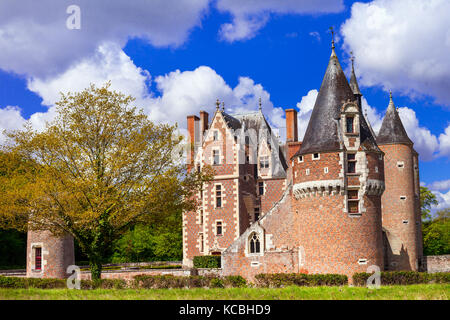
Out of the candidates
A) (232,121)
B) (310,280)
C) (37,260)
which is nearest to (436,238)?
(232,121)

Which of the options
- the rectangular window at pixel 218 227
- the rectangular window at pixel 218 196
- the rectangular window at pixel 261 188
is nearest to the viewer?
the rectangular window at pixel 218 227

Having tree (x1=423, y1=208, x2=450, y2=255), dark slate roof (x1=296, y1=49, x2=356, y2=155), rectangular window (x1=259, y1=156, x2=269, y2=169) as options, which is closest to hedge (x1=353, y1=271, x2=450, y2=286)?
dark slate roof (x1=296, y1=49, x2=356, y2=155)

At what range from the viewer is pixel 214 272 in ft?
109

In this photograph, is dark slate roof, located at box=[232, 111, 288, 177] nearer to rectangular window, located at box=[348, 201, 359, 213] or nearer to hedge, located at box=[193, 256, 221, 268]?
hedge, located at box=[193, 256, 221, 268]

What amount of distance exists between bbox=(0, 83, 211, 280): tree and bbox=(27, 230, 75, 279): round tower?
623 cm

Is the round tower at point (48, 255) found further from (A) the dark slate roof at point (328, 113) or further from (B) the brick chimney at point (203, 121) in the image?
(B) the brick chimney at point (203, 121)

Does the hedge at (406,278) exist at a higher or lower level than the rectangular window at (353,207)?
lower

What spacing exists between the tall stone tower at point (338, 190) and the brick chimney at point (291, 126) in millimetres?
16186

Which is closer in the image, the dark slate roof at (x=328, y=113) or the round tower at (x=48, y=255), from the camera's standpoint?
the dark slate roof at (x=328, y=113)

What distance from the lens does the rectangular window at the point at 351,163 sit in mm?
28734

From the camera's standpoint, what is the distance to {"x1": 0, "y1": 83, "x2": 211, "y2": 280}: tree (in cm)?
2152

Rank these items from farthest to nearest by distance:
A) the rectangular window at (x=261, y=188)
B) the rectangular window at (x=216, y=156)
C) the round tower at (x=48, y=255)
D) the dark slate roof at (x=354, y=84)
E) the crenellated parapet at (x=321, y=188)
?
1. the rectangular window at (x=261, y=188)
2. the rectangular window at (x=216, y=156)
3. the dark slate roof at (x=354, y=84)
4. the round tower at (x=48, y=255)
5. the crenellated parapet at (x=321, y=188)

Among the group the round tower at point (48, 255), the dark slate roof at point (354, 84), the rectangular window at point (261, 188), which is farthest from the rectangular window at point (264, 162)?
the round tower at point (48, 255)
